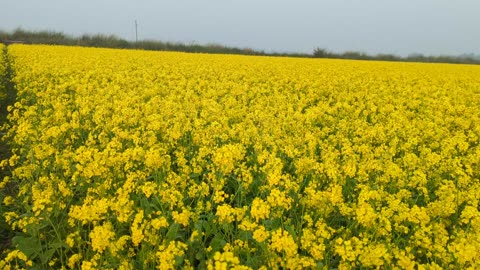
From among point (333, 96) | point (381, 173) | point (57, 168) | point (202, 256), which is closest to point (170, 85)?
point (333, 96)

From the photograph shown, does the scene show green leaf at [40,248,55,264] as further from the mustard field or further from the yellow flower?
the yellow flower

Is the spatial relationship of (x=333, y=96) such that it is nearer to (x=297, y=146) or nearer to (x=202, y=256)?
(x=297, y=146)

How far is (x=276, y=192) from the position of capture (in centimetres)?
312

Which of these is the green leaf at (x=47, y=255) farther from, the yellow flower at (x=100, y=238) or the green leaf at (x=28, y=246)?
the yellow flower at (x=100, y=238)

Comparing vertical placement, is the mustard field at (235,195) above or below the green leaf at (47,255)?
above

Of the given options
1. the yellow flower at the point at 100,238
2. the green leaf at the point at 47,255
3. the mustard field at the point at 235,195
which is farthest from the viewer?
the green leaf at the point at 47,255

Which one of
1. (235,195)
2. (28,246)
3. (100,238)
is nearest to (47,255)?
(28,246)

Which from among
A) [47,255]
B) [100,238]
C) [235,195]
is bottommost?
[47,255]

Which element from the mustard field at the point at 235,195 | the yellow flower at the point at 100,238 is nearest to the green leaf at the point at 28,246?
the mustard field at the point at 235,195

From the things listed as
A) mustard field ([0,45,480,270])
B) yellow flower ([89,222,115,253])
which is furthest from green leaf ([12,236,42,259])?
yellow flower ([89,222,115,253])

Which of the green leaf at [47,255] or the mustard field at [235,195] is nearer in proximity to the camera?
the mustard field at [235,195]

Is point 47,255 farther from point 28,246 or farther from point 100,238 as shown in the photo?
point 100,238

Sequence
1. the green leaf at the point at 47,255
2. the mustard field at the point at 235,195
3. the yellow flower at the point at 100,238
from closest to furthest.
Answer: the yellow flower at the point at 100,238 → the mustard field at the point at 235,195 → the green leaf at the point at 47,255

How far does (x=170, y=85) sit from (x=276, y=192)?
304 inches
